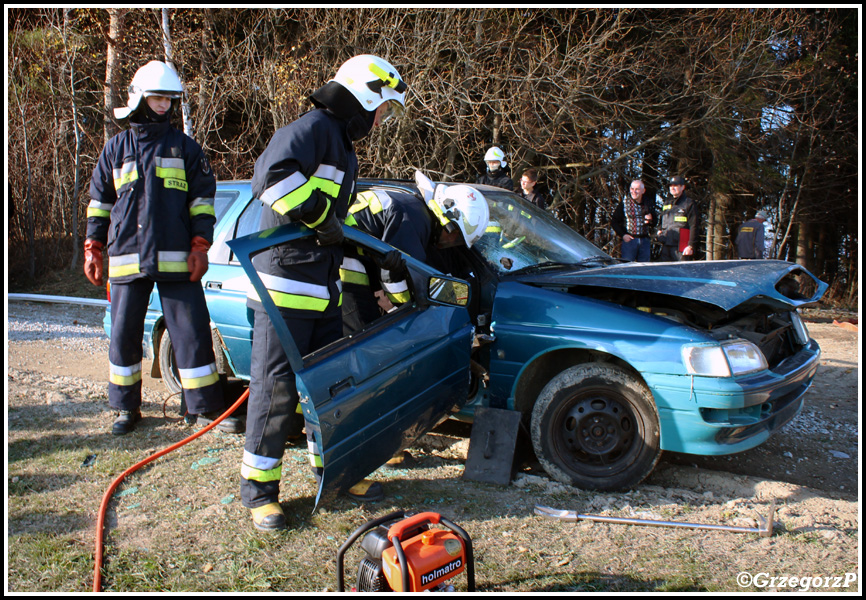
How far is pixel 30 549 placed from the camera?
2682mm

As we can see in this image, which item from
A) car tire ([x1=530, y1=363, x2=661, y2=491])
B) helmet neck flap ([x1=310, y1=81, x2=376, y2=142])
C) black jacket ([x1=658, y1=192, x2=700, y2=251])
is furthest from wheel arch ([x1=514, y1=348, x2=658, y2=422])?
black jacket ([x1=658, y1=192, x2=700, y2=251])

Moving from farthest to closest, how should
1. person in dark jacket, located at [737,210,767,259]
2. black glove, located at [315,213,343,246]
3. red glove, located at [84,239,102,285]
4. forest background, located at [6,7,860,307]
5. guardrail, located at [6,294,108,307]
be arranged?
forest background, located at [6,7,860,307] < guardrail, located at [6,294,108,307] < person in dark jacket, located at [737,210,767,259] < red glove, located at [84,239,102,285] < black glove, located at [315,213,343,246]

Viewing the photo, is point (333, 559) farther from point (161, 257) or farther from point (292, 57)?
point (292, 57)

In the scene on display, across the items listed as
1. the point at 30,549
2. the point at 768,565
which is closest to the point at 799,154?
the point at 768,565

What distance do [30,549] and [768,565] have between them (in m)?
3.08

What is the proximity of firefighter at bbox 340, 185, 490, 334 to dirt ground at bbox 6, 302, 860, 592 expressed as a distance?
3.25ft

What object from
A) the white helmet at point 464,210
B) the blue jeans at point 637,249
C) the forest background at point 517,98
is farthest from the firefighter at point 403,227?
the forest background at point 517,98

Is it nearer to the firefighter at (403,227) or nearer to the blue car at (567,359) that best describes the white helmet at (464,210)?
the firefighter at (403,227)

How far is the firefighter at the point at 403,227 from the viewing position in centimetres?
363

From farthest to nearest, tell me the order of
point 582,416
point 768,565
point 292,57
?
point 292,57
point 582,416
point 768,565

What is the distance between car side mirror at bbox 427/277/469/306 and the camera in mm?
3291

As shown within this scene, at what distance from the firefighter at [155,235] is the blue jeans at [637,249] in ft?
18.8

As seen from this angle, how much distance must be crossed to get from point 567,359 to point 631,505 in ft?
2.73

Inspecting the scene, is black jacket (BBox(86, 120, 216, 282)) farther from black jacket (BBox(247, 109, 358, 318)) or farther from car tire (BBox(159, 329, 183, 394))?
black jacket (BBox(247, 109, 358, 318))
